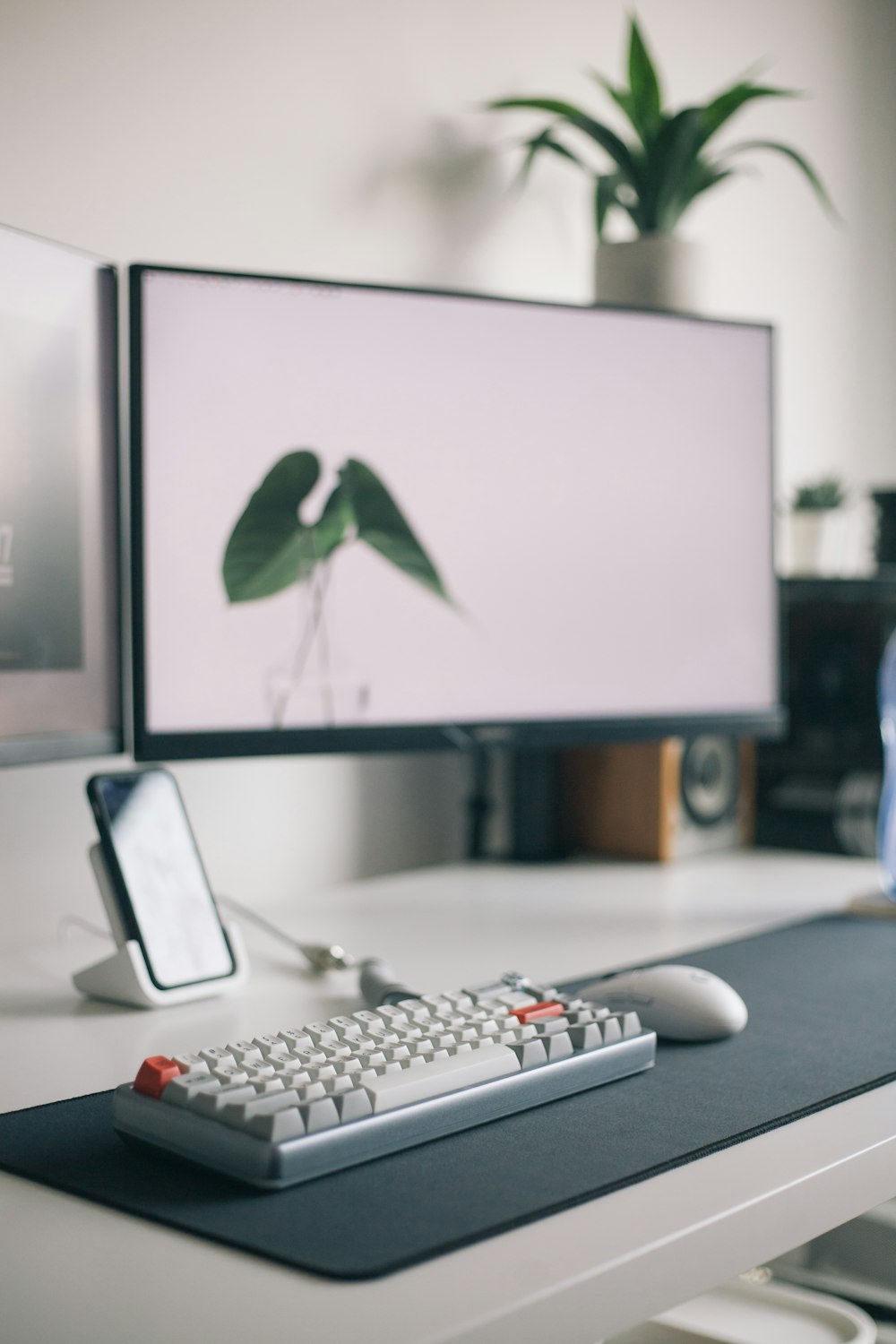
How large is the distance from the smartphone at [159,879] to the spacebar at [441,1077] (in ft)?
1.01

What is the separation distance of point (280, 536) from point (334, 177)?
0.48m

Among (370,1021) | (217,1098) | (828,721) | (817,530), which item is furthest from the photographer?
(817,530)

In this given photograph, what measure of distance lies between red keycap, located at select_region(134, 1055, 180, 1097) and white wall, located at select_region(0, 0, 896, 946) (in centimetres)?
53

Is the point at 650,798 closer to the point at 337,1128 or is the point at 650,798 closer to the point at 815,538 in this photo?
the point at 815,538

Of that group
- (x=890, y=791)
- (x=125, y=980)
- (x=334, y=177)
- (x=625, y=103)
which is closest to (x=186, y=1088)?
(x=125, y=980)

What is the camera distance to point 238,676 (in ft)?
3.54

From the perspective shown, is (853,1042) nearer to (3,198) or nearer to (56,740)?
(56,740)

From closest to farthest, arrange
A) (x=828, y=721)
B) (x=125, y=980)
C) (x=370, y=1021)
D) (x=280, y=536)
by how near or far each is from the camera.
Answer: (x=370, y=1021)
(x=125, y=980)
(x=280, y=536)
(x=828, y=721)

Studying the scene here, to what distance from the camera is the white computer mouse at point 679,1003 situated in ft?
2.70

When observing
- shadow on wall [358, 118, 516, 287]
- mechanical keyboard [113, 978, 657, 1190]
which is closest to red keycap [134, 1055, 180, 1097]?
mechanical keyboard [113, 978, 657, 1190]

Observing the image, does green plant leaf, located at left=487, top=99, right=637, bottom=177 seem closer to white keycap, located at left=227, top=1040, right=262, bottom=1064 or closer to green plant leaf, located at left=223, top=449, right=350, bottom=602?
green plant leaf, located at left=223, top=449, right=350, bottom=602

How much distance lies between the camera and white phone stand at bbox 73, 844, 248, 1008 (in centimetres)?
92

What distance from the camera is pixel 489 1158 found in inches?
25.1

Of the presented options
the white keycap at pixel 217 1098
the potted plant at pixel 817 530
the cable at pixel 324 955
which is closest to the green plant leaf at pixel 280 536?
the cable at pixel 324 955
